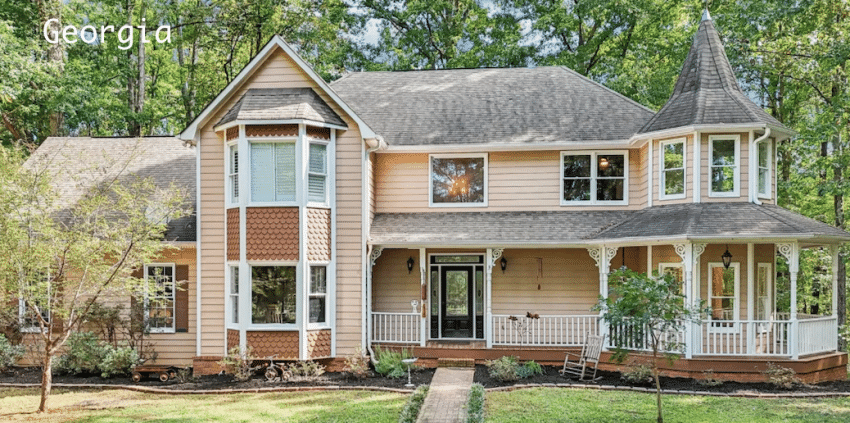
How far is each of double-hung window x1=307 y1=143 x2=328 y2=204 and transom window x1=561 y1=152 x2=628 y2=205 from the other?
631 cm

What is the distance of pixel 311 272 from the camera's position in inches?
570

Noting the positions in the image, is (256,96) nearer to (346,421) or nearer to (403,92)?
(403,92)

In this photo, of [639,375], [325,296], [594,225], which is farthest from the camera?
[594,225]

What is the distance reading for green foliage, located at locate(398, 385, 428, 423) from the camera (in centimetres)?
997

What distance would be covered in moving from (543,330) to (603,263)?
2.47 metres

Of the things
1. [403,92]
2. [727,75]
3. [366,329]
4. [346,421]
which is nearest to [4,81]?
[403,92]

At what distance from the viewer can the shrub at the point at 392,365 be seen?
1383 centimetres

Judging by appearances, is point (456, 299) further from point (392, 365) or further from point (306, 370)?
point (306, 370)

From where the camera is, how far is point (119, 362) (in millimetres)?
14469

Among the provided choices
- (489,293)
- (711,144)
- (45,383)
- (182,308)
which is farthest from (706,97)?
(45,383)

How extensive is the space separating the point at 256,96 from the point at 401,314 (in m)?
6.45

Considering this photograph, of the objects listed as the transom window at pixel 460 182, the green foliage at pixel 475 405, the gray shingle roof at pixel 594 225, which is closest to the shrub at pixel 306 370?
the gray shingle roof at pixel 594 225

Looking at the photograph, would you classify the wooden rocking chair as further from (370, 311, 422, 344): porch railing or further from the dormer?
the dormer

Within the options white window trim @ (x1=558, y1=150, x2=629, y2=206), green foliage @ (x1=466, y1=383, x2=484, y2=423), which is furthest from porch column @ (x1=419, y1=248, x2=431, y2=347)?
white window trim @ (x1=558, y1=150, x2=629, y2=206)
